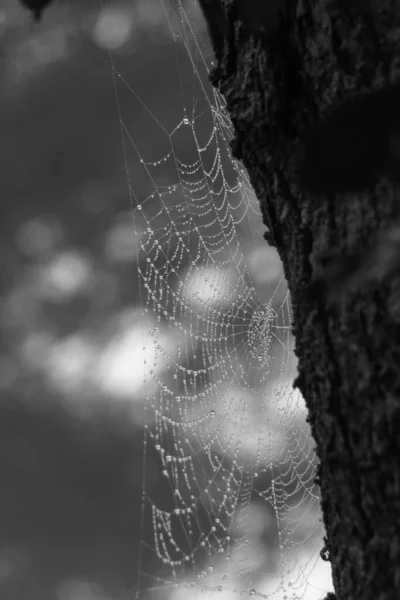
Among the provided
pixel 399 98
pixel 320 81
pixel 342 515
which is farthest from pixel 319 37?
pixel 342 515

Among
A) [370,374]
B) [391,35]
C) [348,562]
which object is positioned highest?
[391,35]

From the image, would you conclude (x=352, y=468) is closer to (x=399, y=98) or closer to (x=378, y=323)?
(x=378, y=323)

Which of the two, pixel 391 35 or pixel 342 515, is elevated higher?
pixel 391 35

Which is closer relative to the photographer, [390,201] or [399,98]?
[399,98]

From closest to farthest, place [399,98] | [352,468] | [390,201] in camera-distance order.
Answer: [399,98]
[390,201]
[352,468]

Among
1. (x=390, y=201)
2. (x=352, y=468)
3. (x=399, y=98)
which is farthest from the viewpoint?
(x=352, y=468)

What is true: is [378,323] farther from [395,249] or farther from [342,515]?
[395,249]

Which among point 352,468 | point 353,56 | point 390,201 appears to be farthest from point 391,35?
point 352,468
